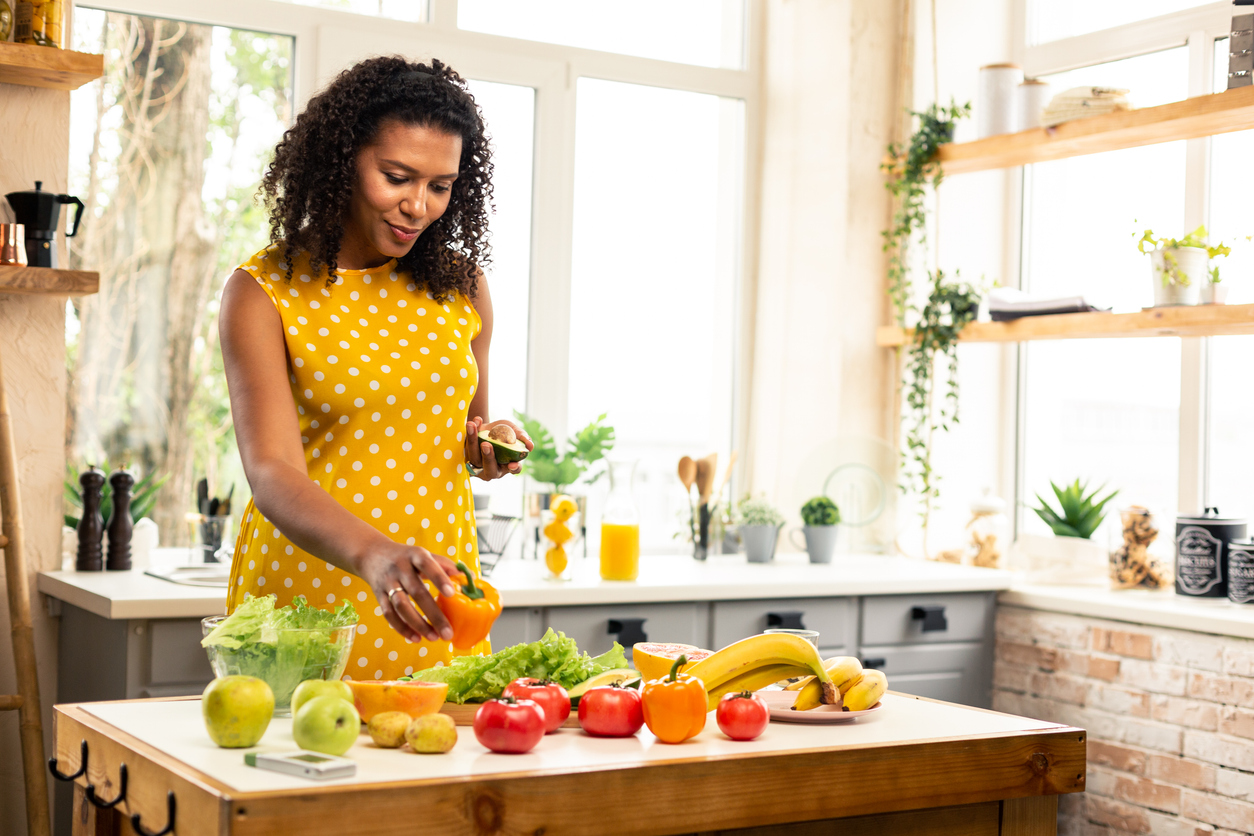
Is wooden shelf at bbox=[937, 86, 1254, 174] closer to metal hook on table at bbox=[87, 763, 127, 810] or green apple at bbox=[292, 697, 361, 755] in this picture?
green apple at bbox=[292, 697, 361, 755]

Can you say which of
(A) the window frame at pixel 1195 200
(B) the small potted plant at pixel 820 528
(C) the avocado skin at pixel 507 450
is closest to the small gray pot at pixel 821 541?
(B) the small potted plant at pixel 820 528

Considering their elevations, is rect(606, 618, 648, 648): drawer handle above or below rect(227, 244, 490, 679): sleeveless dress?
below

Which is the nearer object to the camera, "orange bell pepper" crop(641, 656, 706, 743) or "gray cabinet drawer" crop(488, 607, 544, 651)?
"orange bell pepper" crop(641, 656, 706, 743)

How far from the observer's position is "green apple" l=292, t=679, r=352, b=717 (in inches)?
48.7

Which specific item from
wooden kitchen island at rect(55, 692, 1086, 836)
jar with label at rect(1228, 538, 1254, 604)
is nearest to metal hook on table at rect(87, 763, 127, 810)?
wooden kitchen island at rect(55, 692, 1086, 836)

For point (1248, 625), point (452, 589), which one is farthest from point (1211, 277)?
point (452, 589)

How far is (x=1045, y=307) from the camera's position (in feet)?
11.2

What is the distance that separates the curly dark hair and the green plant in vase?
2087mm

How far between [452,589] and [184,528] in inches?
87.2

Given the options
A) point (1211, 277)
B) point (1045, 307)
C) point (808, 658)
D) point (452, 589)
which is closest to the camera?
point (452, 589)

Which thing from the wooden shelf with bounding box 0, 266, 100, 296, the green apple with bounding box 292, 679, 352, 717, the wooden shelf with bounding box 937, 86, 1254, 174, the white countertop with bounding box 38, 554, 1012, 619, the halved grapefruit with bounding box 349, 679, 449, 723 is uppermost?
the wooden shelf with bounding box 937, 86, 1254, 174

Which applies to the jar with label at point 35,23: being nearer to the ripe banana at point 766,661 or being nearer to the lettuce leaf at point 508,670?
the lettuce leaf at point 508,670

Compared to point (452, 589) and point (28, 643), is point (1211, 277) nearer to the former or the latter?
point (452, 589)

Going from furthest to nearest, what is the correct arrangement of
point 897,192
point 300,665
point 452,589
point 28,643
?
1. point 897,192
2. point 28,643
3. point 300,665
4. point 452,589
